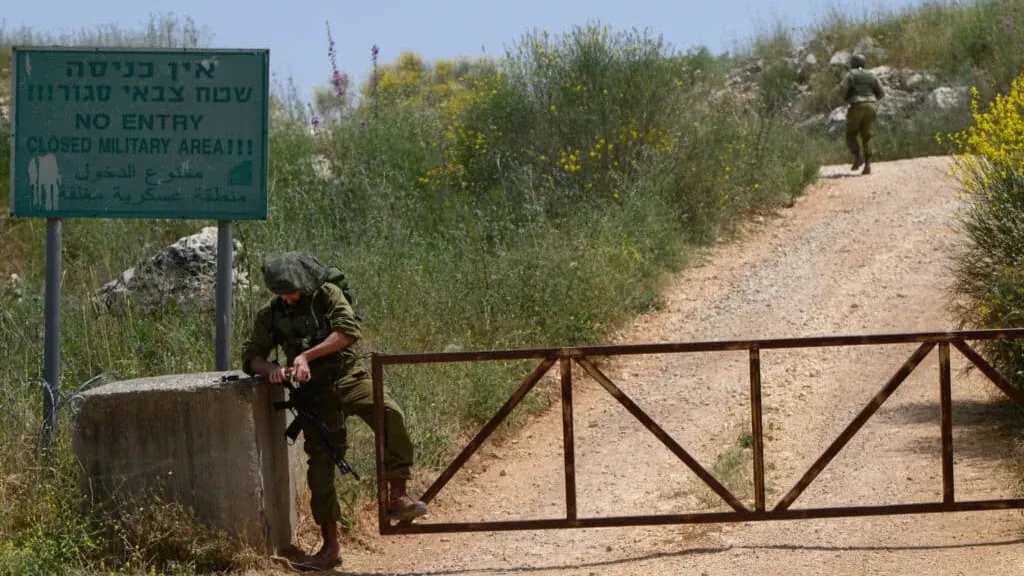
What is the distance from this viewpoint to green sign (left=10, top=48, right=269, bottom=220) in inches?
275

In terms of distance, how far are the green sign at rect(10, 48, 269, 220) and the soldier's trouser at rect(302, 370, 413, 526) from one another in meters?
1.32

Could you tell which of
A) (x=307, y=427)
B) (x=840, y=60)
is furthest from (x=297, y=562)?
(x=840, y=60)

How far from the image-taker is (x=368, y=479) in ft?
25.3

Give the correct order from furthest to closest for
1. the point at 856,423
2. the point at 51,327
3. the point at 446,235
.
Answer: the point at 446,235
the point at 51,327
the point at 856,423

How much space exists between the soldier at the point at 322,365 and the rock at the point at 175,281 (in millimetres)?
3704

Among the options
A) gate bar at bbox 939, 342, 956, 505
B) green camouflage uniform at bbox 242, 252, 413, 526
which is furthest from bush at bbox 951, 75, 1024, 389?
green camouflage uniform at bbox 242, 252, 413, 526

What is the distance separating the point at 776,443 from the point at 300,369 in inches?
169

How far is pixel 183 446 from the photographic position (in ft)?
20.2

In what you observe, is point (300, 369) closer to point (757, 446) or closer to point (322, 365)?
point (322, 365)

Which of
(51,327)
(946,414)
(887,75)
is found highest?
(887,75)

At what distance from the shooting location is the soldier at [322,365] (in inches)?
245

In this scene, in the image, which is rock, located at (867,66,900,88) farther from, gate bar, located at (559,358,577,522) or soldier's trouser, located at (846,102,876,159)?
gate bar, located at (559,358,577,522)

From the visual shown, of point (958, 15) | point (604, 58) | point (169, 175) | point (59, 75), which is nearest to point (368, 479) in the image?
point (169, 175)

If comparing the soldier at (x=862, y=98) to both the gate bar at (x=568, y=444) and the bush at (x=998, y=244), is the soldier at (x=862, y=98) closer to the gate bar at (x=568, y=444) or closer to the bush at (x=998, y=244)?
the bush at (x=998, y=244)
